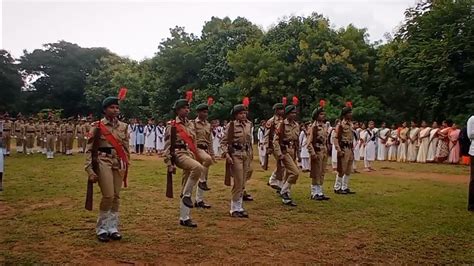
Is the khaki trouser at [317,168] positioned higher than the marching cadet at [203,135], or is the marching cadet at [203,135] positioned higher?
the marching cadet at [203,135]

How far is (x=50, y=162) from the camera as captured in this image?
20.6m

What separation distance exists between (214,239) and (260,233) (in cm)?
86

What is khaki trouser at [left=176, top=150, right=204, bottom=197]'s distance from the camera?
27.2 ft

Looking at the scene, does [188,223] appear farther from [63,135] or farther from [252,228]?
[63,135]

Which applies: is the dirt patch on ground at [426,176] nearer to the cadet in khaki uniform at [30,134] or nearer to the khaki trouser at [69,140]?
the khaki trouser at [69,140]

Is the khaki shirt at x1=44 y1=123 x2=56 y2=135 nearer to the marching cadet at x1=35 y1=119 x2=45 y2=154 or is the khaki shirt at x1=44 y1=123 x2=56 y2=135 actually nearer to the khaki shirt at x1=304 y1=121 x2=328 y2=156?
the marching cadet at x1=35 y1=119 x2=45 y2=154

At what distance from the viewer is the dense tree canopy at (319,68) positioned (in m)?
24.3

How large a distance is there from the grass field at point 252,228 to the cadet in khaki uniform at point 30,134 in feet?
38.8

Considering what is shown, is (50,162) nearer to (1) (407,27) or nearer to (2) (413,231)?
(2) (413,231)

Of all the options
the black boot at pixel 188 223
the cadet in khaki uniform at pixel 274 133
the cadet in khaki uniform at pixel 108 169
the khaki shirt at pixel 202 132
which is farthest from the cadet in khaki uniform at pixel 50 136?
the cadet in khaki uniform at pixel 108 169

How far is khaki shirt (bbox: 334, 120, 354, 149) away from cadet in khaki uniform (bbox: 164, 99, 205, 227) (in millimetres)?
4541

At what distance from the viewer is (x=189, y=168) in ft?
27.5

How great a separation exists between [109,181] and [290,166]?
434 centimetres

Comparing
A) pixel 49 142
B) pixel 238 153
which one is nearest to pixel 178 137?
pixel 238 153
